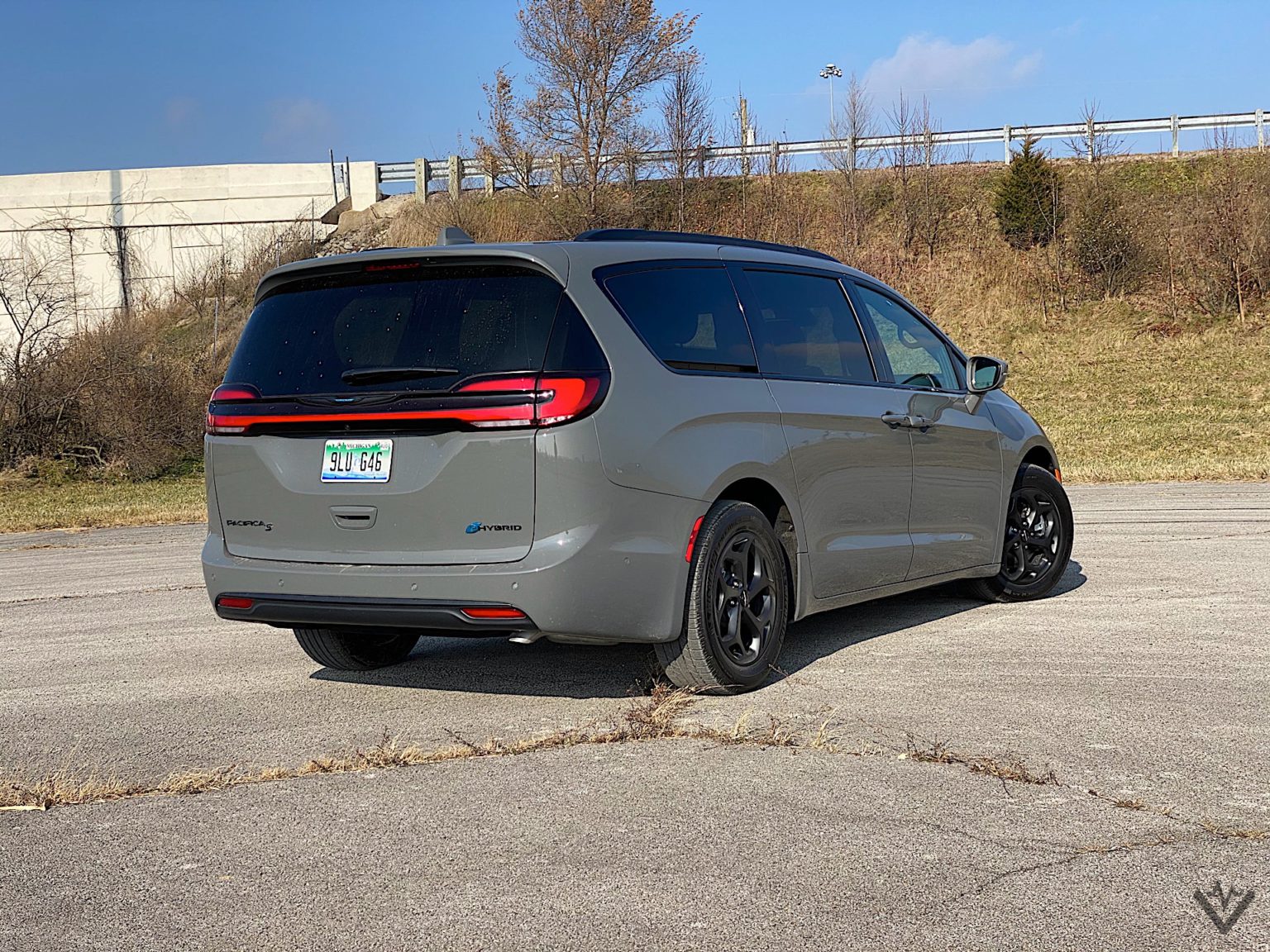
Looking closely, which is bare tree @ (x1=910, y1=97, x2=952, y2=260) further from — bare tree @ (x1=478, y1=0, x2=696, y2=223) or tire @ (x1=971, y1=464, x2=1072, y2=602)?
tire @ (x1=971, y1=464, x2=1072, y2=602)

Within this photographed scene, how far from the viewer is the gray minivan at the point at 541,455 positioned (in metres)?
5.17

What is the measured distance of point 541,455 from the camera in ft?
16.8

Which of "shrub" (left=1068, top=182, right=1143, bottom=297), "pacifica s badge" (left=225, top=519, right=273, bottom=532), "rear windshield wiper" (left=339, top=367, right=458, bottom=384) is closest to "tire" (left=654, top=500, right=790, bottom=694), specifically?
"rear windshield wiper" (left=339, top=367, right=458, bottom=384)

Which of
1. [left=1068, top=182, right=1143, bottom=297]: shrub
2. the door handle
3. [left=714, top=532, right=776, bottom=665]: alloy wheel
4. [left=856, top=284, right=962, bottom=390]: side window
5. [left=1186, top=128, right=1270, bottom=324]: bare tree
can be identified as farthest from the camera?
[left=1068, top=182, right=1143, bottom=297]: shrub

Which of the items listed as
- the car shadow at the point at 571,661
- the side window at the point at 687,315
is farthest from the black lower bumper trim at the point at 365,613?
the side window at the point at 687,315

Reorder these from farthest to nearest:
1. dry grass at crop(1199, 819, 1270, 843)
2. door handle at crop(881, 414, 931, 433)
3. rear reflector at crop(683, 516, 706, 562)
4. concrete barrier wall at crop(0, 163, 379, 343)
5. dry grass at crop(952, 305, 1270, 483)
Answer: concrete barrier wall at crop(0, 163, 379, 343) < dry grass at crop(952, 305, 1270, 483) < door handle at crop(881, 414, 931, 433) < rear reflector at crop(683, 516, 706, 562) < dry grass at crop(1199, 819, 1270, 843)

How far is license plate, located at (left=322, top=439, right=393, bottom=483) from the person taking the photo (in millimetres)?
5320

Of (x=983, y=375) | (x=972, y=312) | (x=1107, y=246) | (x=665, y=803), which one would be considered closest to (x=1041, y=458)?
(x=983, y=375)

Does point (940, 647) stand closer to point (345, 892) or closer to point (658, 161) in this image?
point (345, 892)

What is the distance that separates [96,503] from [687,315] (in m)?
16.1

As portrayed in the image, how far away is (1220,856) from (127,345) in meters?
23.9

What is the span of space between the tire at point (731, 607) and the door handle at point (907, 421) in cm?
114

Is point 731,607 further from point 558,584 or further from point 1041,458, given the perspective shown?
point 1041,458

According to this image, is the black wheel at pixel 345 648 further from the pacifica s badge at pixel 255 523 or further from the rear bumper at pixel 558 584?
the rear bumper at pixel 558 584
